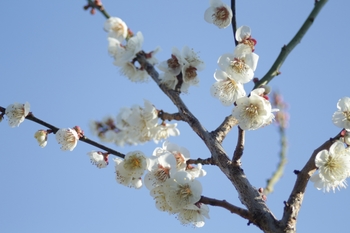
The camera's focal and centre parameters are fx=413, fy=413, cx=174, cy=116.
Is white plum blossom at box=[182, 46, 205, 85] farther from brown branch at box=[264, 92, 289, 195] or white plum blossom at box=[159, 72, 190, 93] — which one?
brown branch at box=[264, 92, 289, 195]

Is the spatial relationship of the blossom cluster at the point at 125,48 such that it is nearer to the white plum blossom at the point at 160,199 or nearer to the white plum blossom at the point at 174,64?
the white plum blossom at the point at 174,64

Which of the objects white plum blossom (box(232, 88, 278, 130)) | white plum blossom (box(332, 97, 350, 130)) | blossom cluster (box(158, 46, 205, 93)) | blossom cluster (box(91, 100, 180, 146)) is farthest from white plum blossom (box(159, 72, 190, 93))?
white plum blossom (box(332, 97, 350, 130))

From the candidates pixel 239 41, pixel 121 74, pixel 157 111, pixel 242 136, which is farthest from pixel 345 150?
pixel 121 74

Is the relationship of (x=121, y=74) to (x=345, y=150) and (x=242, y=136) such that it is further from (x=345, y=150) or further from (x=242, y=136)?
(x=345, y=150)

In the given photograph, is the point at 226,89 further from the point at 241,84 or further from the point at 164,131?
the point at 164,131

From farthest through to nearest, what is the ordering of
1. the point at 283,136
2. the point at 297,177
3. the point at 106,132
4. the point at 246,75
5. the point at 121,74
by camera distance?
1. the point at 106,132
2. the point at 283,136
3. the point at 121,74
4. the point at 246,75
5. the point at 297,177

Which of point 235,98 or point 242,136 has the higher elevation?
point 235,98

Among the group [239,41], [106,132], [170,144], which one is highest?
[106,132]
